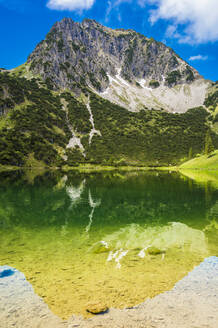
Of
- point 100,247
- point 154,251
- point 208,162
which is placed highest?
point 208,162

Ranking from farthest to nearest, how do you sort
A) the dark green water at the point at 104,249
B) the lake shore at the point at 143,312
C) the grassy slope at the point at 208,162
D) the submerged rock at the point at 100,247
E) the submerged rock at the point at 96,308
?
the grassy slope at the point at 208,162
the submerged rock at the point at 100,247
the dark green water at the point at 104,249
the submerged rock at the point at 96,308
the lake shore at the point at 143,312

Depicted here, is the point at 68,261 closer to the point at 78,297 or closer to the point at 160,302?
the point at 78,297

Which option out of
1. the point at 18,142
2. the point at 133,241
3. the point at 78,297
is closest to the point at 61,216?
the point at 133,241

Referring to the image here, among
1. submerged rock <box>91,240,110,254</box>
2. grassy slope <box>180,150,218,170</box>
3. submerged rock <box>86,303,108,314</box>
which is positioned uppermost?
grassy slope <box>180,150,218,170</box>

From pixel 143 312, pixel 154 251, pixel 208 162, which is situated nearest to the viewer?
pixel 143 312

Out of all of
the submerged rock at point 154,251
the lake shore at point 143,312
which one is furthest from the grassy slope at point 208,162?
the lake shore at point 143,312

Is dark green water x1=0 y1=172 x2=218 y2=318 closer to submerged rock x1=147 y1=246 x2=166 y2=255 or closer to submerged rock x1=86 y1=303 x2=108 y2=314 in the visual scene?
submerged rock x1=147 y1=246 x2=166 y2=255

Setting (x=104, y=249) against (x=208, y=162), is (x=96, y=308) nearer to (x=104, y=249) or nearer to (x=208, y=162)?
(x=104, y=249)

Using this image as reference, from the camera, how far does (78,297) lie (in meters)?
10.4

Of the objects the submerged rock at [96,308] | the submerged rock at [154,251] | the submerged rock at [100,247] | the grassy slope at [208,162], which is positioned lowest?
the submerged rock at [100,247]

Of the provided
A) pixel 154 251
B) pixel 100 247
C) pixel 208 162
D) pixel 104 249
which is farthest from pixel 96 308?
pixel 208 162

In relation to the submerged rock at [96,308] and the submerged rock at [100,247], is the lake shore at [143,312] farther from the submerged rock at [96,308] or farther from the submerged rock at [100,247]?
the submerged rock at [100,247]

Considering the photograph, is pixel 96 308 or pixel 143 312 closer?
pixel 143 312

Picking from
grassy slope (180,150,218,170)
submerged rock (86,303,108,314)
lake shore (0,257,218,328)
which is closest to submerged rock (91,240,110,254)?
lake shore (0,257,218,328)
